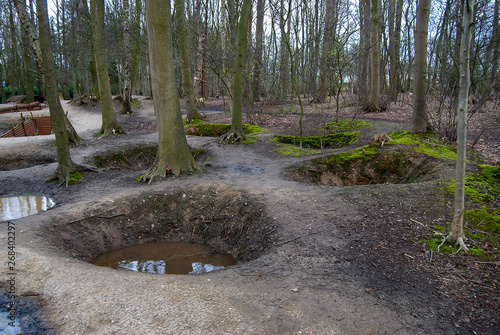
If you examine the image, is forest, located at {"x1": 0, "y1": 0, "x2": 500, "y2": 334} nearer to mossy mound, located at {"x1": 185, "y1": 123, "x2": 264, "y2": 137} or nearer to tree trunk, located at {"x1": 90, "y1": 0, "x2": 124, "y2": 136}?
Answer: tree trunk, located at {"x1": 90, "y1": 0, "x2": 124, "y2": 136}

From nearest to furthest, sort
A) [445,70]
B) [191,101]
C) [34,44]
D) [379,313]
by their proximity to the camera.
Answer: [379,313] < [445,70] < [34,44] < [191,101]

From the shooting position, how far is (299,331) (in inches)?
111

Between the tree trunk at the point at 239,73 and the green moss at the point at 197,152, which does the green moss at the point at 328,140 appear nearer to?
the tree trunk at the point at 239,73

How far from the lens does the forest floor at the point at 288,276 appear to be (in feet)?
9.85

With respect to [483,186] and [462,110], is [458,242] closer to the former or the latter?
[462,110]

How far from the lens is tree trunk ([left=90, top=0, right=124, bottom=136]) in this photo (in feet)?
40.3

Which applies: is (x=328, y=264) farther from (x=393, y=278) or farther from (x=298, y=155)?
(x=298, y=155)

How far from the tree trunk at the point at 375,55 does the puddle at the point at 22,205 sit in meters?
14.6

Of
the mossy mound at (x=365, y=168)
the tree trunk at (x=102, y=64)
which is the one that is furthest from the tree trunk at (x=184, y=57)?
the mossy mound at (x=365, y=168)

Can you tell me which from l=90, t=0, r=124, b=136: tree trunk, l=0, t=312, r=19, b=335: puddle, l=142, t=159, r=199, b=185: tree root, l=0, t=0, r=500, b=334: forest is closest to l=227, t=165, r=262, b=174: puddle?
l=0, t=0, r=500, b=334: forest

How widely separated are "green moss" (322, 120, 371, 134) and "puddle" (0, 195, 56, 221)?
9958 mm

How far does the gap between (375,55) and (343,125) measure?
4.70m

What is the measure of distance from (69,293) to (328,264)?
298 centimetres

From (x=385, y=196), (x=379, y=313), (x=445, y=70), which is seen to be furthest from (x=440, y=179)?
(x=379, y=313)
